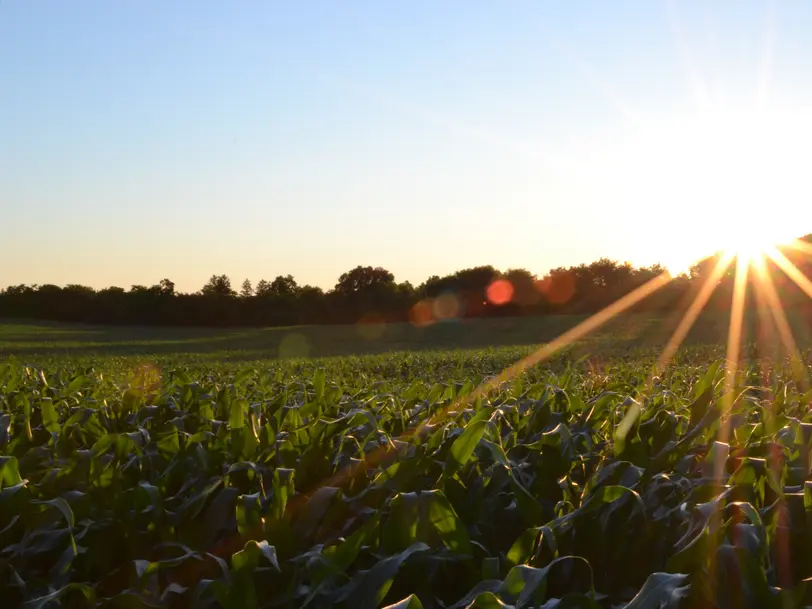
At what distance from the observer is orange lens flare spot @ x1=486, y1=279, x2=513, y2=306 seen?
216 ft

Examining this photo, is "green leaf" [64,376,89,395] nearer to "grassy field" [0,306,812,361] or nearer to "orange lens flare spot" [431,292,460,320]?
"grassy field" [0,306,812,361]

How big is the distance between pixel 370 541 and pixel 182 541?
558mm

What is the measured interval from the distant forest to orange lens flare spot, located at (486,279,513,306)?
0.09 metres

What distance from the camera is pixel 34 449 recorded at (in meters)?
2.41

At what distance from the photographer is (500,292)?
67438mm

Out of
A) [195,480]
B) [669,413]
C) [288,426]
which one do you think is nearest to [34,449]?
[195,480]

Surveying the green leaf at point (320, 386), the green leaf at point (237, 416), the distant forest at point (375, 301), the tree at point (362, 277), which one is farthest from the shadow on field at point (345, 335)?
the green leaf at point (237, 416)

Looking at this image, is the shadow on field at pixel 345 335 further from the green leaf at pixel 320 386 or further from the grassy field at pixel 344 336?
the green leaf at pixel 320 386

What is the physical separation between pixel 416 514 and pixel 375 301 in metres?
63.7

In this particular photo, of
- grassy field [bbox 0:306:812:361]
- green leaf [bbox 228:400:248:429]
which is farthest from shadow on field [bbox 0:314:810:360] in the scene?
green leaf [bbox 228:400:248:429]

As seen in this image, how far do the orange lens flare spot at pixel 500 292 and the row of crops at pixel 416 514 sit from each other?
63.4 meters

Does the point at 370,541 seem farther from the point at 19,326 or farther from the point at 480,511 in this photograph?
the point at 19,326

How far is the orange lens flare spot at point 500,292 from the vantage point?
216 ft

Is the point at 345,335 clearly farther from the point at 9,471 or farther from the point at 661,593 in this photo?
the point at 661,593
